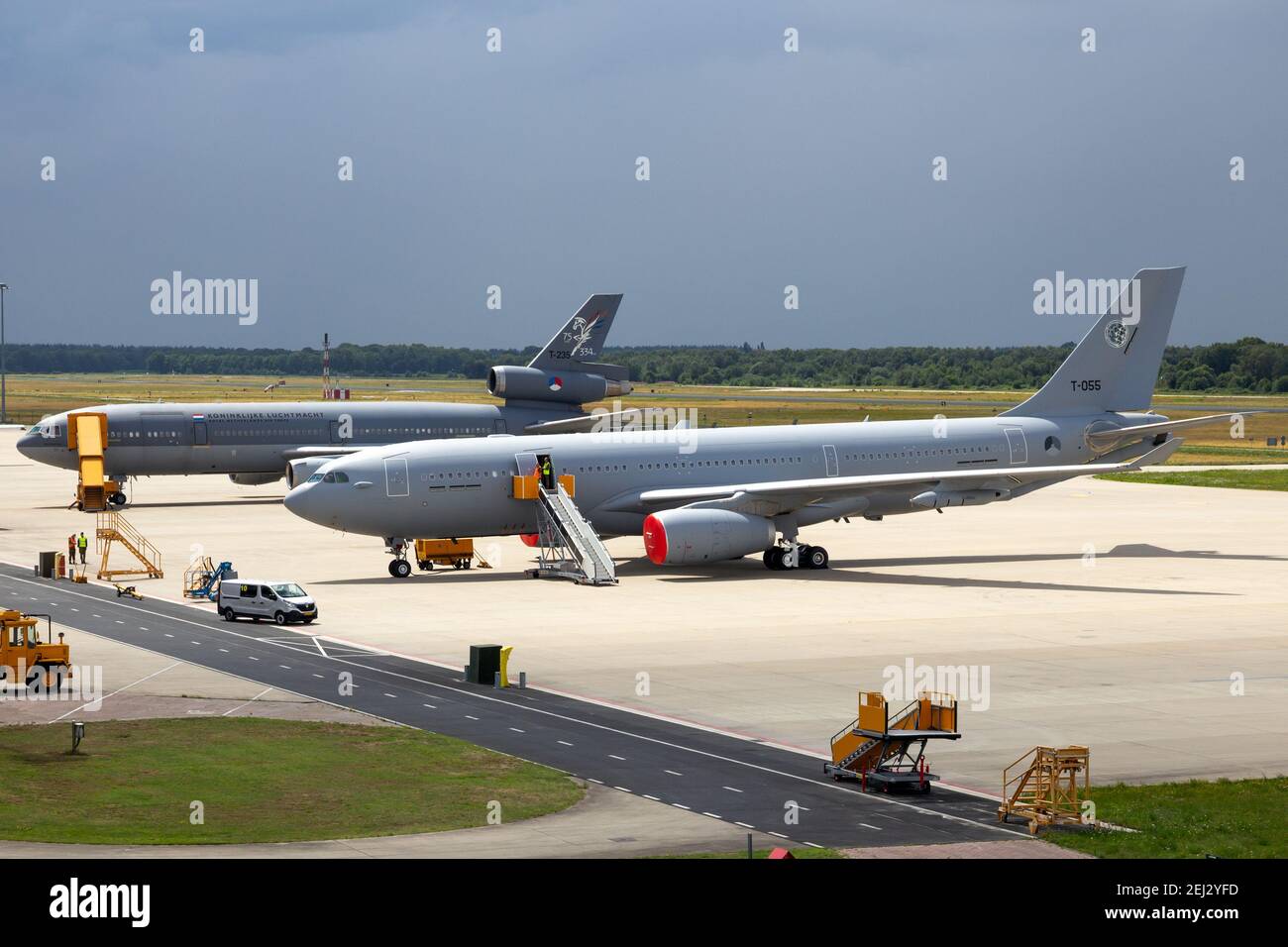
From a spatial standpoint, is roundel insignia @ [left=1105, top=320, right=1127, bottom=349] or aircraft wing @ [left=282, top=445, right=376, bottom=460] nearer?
roundel insignia @ [left=1105, top=320, right=1127, bottom=349]

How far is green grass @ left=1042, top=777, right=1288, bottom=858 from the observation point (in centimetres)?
2688

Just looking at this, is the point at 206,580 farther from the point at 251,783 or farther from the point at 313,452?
the point at 313,452

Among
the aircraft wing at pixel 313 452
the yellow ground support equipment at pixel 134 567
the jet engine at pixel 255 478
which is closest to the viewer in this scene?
the yellow ground support equipment at pixel 134 567

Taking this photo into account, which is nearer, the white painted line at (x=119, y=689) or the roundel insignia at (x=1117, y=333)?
the white painted line at (x=119, y=689)

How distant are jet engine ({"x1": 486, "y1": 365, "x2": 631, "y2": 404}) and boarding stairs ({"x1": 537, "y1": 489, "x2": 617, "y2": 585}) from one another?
126ft

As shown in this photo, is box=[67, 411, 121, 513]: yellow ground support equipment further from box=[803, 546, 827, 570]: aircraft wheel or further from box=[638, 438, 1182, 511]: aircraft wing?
box=[803, 546, 827, 570]: aircraft wheel

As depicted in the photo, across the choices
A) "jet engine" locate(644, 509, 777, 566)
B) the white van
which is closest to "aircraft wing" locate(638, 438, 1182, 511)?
"jet engine" locate(644, 509, 777, 566)

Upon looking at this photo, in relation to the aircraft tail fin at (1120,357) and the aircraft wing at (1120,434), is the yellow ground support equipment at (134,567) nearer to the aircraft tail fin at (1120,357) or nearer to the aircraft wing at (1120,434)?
the aircraft tail fin at (1120,357)

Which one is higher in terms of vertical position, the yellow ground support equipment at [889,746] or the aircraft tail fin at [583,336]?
the aircraft tail fin at [583,336]

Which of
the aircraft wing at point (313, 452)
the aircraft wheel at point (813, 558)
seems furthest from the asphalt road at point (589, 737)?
the aircraft wing at point (313, 452)

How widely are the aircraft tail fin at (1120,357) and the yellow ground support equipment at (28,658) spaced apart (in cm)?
4493

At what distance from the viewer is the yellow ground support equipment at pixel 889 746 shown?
3155 cm

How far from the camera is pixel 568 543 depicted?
62.8 metres

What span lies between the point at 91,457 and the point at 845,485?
4617cm
